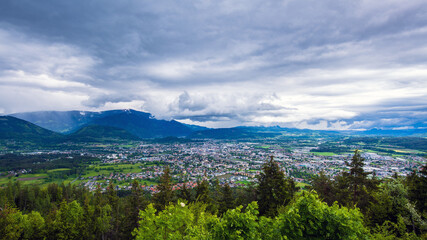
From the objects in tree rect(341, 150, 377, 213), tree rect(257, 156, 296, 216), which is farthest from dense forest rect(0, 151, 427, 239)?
tree rect(341, 150, 377, 213)

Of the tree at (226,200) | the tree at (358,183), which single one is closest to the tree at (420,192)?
the tree at (358,183)

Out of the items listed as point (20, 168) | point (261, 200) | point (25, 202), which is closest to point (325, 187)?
point (261, 200)

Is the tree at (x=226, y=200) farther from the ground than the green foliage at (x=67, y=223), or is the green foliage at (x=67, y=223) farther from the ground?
the tree at (x=226, y=200)

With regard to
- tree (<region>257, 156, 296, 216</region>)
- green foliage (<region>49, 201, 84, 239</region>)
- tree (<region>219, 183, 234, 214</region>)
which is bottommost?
green foliage (<region>49, 201, 84, 239</region>)

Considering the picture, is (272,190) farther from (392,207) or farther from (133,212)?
(133,212)

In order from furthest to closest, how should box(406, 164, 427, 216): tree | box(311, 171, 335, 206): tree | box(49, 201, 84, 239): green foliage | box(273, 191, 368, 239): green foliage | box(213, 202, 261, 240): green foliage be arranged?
box(49, 201, 84, 239): green foliage, box(311, 171, 335, 206): tree, box(406, 164, 427, 216): tree, box(213, 202, 261, 240): green foliage, box(273, 191, 368, 239): green foliage

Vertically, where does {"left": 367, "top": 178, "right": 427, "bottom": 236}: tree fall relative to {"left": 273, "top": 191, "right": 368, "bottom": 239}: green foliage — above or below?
below

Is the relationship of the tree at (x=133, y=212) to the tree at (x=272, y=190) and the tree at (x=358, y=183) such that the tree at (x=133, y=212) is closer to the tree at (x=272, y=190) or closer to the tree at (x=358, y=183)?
the tree at (x=272, y=190)

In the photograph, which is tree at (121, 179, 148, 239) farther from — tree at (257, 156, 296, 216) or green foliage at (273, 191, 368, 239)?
green foliage at (273, 191, 368, 239)
